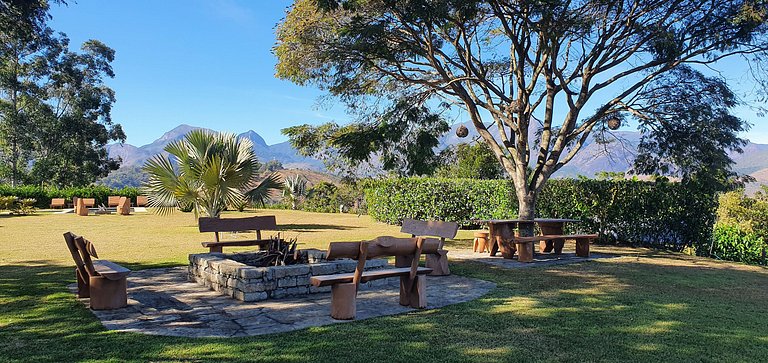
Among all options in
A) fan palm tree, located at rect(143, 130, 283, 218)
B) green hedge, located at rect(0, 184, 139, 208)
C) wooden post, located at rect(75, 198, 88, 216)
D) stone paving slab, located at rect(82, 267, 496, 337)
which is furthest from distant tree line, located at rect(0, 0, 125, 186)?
stone paving slab, located at rect(82, 267, 496, 337)

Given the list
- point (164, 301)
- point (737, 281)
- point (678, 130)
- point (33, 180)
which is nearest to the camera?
point (164, 301)

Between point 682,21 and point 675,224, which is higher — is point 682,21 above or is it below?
above

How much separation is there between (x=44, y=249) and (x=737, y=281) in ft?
43.4

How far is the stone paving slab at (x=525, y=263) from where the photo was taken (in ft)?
30.6

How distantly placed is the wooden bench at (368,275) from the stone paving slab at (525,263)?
12.2 feet

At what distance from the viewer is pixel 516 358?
397 centimetres

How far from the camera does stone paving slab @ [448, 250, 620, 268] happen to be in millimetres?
9330

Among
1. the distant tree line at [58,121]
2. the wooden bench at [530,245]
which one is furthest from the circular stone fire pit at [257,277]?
the distant tree line at [58,121]

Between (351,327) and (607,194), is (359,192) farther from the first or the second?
(351,327)

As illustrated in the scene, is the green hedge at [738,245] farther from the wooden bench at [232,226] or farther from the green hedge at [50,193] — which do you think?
the green hedge at [50,193]

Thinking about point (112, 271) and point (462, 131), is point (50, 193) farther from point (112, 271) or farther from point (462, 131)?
point (112, 271)

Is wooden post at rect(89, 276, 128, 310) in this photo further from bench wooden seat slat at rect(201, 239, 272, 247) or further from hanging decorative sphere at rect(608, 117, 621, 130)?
hanging decorative sphere at rect(608, 117, 621, 130)

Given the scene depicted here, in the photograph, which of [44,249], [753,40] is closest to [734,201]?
[753,40]

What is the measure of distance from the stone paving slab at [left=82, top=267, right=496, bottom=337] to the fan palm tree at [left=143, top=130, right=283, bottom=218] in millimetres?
5899
